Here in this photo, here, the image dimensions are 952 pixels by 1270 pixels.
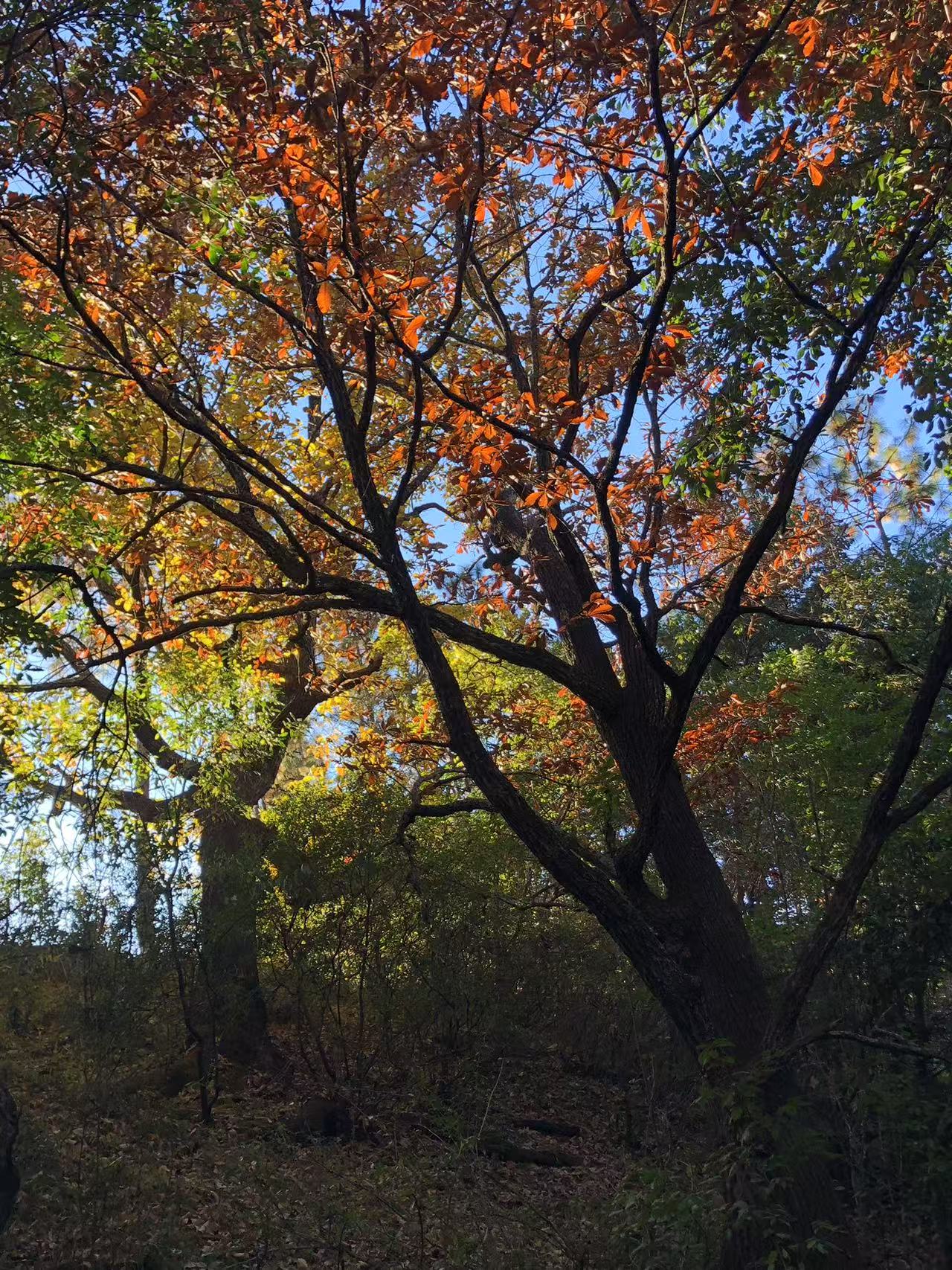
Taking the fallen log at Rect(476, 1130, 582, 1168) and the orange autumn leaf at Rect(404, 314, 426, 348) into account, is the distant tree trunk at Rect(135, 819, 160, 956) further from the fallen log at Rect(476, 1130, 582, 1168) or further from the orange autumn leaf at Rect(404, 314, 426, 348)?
the orange autumn leaf at Rect(404, 314, 426, 348)

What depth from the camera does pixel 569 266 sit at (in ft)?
24.4

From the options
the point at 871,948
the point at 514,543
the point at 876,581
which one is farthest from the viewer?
the point at 876,581

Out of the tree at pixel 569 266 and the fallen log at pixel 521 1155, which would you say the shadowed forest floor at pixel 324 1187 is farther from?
the tree at pixel 569 266

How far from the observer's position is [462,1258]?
4887 millimetres

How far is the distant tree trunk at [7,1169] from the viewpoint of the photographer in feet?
16.9

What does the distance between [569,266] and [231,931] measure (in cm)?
633

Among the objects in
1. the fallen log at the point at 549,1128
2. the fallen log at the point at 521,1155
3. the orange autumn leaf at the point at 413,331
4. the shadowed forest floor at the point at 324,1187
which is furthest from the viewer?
the fallen log at the point at 549,1128

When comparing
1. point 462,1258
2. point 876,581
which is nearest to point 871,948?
point 462,1258

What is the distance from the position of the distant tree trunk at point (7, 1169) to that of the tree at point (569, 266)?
2489mm

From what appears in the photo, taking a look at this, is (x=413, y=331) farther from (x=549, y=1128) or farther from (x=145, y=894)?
(x=549, y=1128)

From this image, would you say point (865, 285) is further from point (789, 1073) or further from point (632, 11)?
point (789, 1073)

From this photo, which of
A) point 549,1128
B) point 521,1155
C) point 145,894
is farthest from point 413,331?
point 549,1128

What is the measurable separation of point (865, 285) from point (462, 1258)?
557 centimetres

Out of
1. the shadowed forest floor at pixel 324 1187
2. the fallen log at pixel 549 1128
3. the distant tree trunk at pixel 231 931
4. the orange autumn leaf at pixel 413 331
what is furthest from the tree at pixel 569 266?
the fallen log at pixel 549 1128
